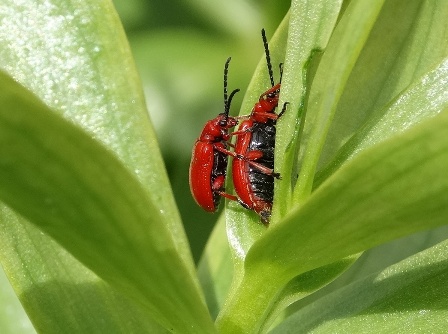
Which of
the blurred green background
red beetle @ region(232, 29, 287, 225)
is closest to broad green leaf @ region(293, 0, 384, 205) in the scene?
red beetle @ region(232, 29, 287, 225)

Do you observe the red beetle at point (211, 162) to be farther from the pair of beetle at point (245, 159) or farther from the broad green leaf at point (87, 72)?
the broad green leaf at point (87, 72)

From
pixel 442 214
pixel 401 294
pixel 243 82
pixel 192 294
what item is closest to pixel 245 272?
pixel 192 294

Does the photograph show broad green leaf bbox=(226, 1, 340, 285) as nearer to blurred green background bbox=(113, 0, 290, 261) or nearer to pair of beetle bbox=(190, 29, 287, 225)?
A: pair of beetle bbox=(190, 29, 287, 225)

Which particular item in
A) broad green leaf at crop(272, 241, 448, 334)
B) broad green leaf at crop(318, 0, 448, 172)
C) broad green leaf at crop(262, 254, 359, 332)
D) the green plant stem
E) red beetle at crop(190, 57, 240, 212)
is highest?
broad green leaf at crop(318, 0, 448, 172)

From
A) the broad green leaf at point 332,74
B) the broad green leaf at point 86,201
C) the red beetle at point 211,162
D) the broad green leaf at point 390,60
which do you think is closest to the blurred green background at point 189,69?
the red beetle at point 211,162

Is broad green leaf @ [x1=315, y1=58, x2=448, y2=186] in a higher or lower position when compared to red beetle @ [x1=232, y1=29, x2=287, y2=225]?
higher

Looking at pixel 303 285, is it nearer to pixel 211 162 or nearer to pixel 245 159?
pixel 245 159
